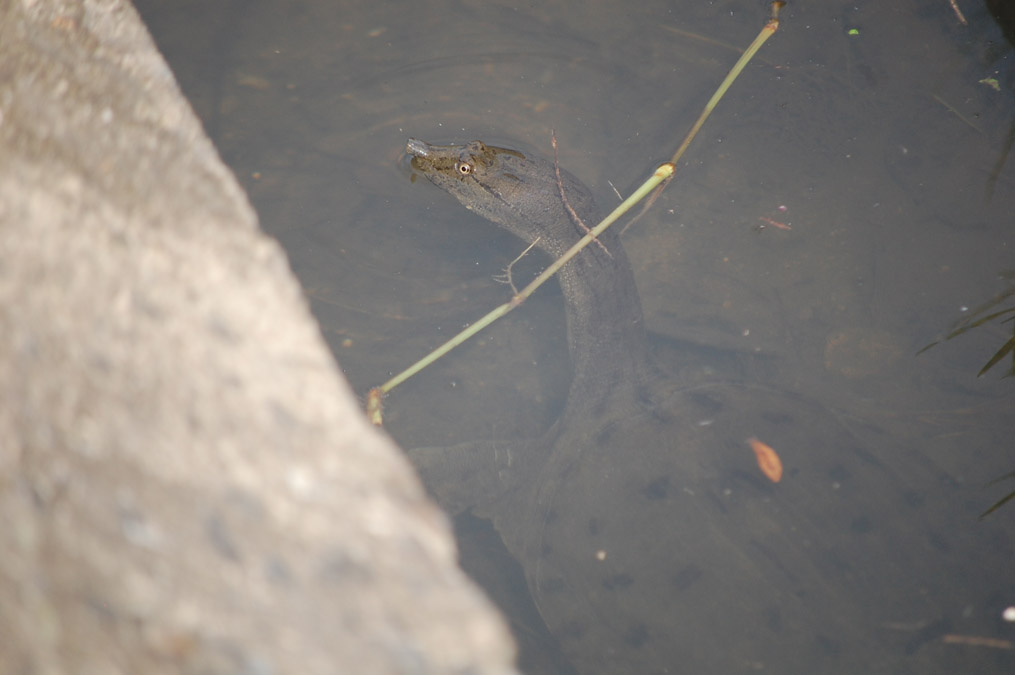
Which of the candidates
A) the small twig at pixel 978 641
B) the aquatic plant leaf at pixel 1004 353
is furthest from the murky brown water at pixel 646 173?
the small twig at pixel 978 641

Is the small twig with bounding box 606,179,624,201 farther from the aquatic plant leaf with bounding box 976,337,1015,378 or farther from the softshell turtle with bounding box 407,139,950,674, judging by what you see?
the aquatic plant leaf with bounding box 976,337,1015,378

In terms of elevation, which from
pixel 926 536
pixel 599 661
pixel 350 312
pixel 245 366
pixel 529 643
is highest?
pixel 245 366

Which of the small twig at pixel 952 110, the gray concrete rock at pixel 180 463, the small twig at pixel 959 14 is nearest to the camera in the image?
the gray concrete rock at pixel 180 463

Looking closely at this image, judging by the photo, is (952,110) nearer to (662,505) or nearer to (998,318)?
(998,318)

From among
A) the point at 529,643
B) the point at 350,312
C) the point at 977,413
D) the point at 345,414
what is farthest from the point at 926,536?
the point at 350,312

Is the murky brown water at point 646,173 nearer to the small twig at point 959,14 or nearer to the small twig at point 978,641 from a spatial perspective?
the small twig at point 959,14

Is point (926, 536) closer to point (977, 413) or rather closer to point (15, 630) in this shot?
point (977, 413)
